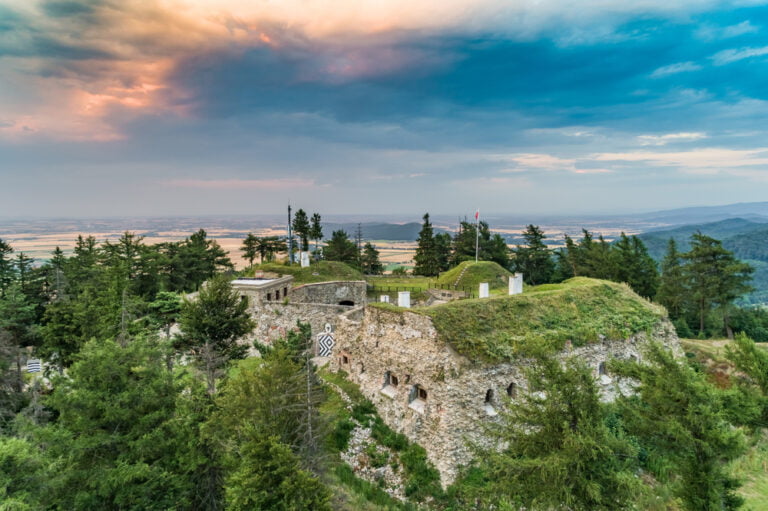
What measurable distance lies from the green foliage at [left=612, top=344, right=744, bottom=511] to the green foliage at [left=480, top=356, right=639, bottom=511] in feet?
3.56

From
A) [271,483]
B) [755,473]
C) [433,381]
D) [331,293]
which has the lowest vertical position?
[755,473]

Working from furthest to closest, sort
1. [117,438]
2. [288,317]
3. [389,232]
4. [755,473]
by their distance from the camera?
[389,232] → [288,317] → [755,473] → [117,438]

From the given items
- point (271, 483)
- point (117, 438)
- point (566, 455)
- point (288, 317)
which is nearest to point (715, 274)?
point (566, 455)

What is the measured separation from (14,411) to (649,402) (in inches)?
1239

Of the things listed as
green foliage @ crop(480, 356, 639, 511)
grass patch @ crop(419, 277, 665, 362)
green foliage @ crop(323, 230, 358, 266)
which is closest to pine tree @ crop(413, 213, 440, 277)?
green foliage @ crop(323, 230, 358, 266)

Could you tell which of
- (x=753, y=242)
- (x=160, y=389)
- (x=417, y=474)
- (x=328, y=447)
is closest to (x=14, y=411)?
(x=160, y=389)

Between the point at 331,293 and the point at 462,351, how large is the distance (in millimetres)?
24220

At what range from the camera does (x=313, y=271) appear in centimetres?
4378

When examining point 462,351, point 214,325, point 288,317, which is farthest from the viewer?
point 288,317

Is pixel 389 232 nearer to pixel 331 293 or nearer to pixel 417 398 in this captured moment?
pixel 331 293

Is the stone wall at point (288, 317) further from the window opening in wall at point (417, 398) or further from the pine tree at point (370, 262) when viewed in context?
the pine tree at point (370, 262)

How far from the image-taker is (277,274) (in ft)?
136

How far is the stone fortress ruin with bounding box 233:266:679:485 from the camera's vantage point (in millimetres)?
15750

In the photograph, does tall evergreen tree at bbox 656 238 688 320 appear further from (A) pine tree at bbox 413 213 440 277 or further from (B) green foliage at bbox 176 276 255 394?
(B) green foliage at bbox 176 276 255 394
